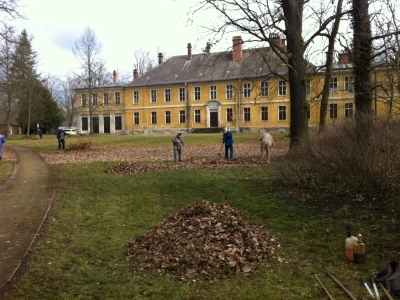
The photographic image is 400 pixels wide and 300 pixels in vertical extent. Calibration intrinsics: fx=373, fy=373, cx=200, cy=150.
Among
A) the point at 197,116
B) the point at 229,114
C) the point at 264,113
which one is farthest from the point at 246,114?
the point at 197,116

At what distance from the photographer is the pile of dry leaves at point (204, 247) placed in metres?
5.54

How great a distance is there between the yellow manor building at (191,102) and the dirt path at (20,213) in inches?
1441

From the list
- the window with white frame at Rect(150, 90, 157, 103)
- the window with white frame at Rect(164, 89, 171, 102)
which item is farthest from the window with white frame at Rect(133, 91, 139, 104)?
the window with white frame at Rect(164, 89, 171, 102)

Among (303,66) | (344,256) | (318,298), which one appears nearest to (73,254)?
(318,298)

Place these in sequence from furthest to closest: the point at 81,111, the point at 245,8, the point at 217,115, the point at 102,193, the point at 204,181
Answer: the point at 81,111 < the point at 217,115 < the point at 245,8 < the point at 204,181 < the point at 102,193

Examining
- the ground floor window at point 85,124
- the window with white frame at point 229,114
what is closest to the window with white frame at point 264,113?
the window with white frame at point 229,114

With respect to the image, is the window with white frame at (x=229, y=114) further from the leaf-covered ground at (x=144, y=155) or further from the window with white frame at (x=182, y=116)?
the leaf-covered ground at (x=144, y=155)

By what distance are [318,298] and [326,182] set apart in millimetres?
5414

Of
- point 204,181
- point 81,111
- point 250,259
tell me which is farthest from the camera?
point 81,111

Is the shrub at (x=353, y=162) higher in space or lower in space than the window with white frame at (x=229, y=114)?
lower

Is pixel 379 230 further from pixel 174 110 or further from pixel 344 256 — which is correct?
pixel 174 110

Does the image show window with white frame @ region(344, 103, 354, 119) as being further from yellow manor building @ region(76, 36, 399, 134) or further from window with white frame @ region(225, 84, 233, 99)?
window with white frame @ region(225, 84, 233, 99)

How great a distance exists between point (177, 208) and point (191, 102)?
4695 centimetres

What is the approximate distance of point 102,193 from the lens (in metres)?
11.9
